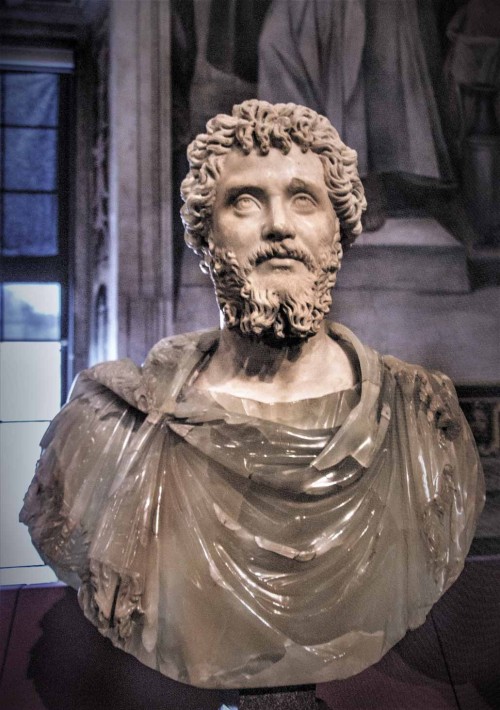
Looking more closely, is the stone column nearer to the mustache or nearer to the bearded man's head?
the bearded man's head

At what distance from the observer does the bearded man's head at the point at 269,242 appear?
214 centimetres

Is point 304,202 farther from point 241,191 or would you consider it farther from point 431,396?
point 431,396

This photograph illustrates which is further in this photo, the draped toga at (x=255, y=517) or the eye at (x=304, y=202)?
the eye at (x=304, y=202)

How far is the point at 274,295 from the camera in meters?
2.14

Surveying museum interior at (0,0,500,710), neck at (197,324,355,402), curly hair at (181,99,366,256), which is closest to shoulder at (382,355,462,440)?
neck at (197,324,355,402)

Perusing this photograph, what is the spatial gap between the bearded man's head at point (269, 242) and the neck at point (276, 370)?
0.08m

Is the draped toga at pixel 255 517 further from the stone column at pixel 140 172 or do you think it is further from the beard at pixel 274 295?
the stone column at pixel 140 172

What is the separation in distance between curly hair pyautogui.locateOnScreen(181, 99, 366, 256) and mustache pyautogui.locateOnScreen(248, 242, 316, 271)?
0.21m

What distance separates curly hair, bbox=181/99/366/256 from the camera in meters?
2.17

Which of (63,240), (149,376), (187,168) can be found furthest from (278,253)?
(63,240)

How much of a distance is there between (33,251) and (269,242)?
2.14 metres

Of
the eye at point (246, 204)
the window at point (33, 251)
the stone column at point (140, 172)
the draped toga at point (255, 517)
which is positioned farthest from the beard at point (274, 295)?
the window at point (33, 251)

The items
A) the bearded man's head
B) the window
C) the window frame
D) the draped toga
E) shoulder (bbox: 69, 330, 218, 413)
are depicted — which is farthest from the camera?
the window frame

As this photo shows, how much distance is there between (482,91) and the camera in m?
4.07
